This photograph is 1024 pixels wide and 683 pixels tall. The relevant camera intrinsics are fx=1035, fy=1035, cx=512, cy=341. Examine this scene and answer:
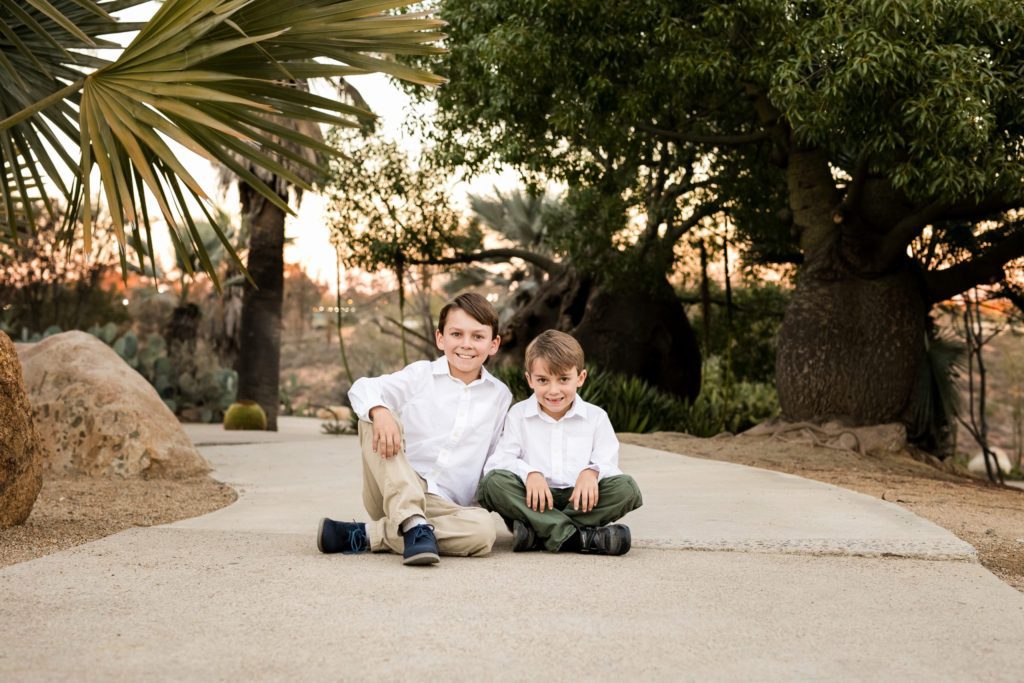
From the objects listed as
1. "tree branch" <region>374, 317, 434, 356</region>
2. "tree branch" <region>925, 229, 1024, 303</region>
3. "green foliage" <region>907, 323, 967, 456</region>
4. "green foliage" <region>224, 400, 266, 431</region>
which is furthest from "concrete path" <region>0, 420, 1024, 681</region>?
"tree branch" <region>374, 317, 434, 356</region>

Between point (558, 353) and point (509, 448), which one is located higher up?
point (558, 353)

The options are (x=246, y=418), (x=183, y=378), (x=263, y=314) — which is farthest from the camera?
(x=183, y=378)

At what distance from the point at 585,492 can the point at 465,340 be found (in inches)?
28.8

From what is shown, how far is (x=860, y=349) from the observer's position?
10.6 m

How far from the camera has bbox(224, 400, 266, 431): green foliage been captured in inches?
632

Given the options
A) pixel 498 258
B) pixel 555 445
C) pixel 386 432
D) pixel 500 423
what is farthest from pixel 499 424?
pixel 498 258

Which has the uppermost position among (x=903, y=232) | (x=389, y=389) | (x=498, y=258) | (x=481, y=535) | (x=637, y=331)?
(x=498, y=258)

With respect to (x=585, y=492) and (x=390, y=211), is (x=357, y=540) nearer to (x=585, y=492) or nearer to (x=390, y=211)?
(x=585, y=492)

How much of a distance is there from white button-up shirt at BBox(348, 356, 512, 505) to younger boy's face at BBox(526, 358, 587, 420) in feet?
0.68

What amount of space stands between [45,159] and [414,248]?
9966 millimetres

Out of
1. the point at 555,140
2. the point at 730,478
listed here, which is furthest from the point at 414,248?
the point at 730,478

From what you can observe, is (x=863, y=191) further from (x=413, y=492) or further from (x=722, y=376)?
(x=722, y=376)

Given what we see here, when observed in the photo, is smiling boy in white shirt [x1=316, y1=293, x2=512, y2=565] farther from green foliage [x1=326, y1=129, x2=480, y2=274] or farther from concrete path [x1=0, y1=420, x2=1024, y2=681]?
green foliage [x1=326, y1=129, x2=480, y2=274]

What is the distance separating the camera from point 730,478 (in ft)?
21.3
